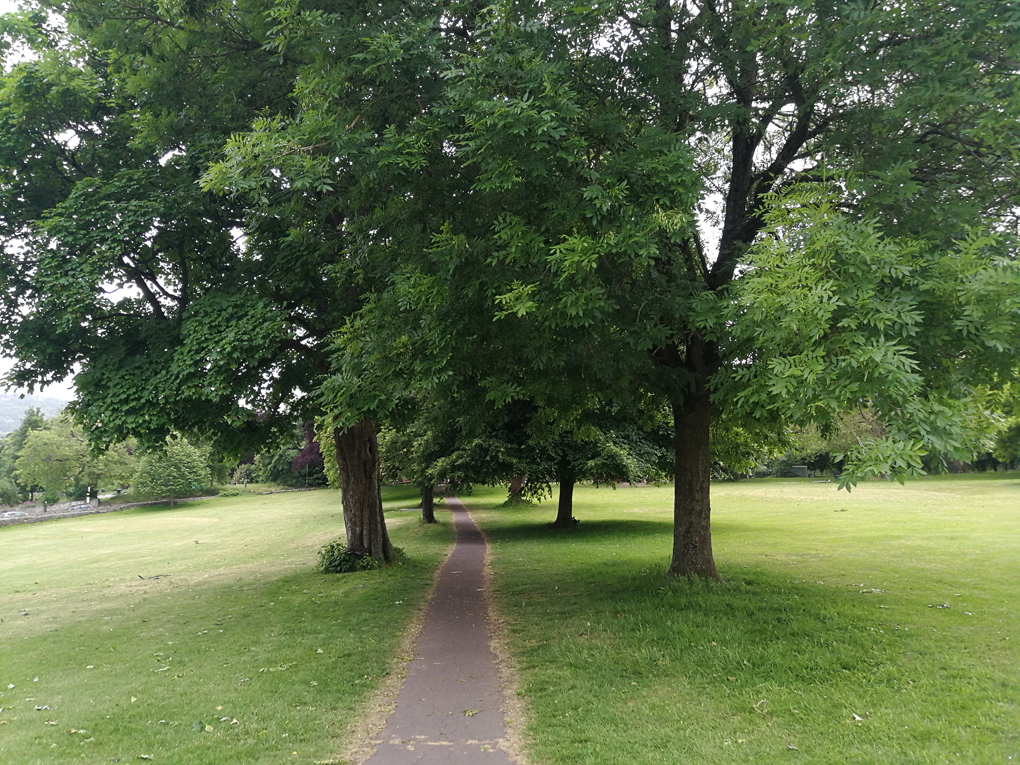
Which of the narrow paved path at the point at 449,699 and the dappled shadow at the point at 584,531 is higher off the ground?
the narrow paved path at the point at 449,699

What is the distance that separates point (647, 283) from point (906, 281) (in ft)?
10.3

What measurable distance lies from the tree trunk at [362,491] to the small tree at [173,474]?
42563 millimetres

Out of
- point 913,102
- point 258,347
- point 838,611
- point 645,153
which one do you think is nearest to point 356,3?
point 645,153

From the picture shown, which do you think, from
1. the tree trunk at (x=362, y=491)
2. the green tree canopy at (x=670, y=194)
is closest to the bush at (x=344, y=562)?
the tree trunk at (x=362, y=491)

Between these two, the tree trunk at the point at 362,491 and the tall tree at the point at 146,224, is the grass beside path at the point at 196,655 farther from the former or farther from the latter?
the tall tree at the point at 146,224

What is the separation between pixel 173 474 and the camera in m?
53.6

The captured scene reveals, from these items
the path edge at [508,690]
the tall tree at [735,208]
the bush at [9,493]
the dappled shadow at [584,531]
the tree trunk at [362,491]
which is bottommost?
the bush at [9,493]

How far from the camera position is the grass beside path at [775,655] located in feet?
16.1

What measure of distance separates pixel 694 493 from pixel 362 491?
7.85 m

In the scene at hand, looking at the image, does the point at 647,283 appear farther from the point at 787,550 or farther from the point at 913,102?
the point at 787,550

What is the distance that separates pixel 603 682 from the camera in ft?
21.2

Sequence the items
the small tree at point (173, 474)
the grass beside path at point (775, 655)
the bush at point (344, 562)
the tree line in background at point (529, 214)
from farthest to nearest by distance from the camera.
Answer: the small tree at point (173, 474), the bush at point (344, 562), the tree line in background at point (529, 214), the grass beside path at point (775, 655)

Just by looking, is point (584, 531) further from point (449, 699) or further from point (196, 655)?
point (449, 699)

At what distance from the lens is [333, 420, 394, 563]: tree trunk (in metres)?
14.6
